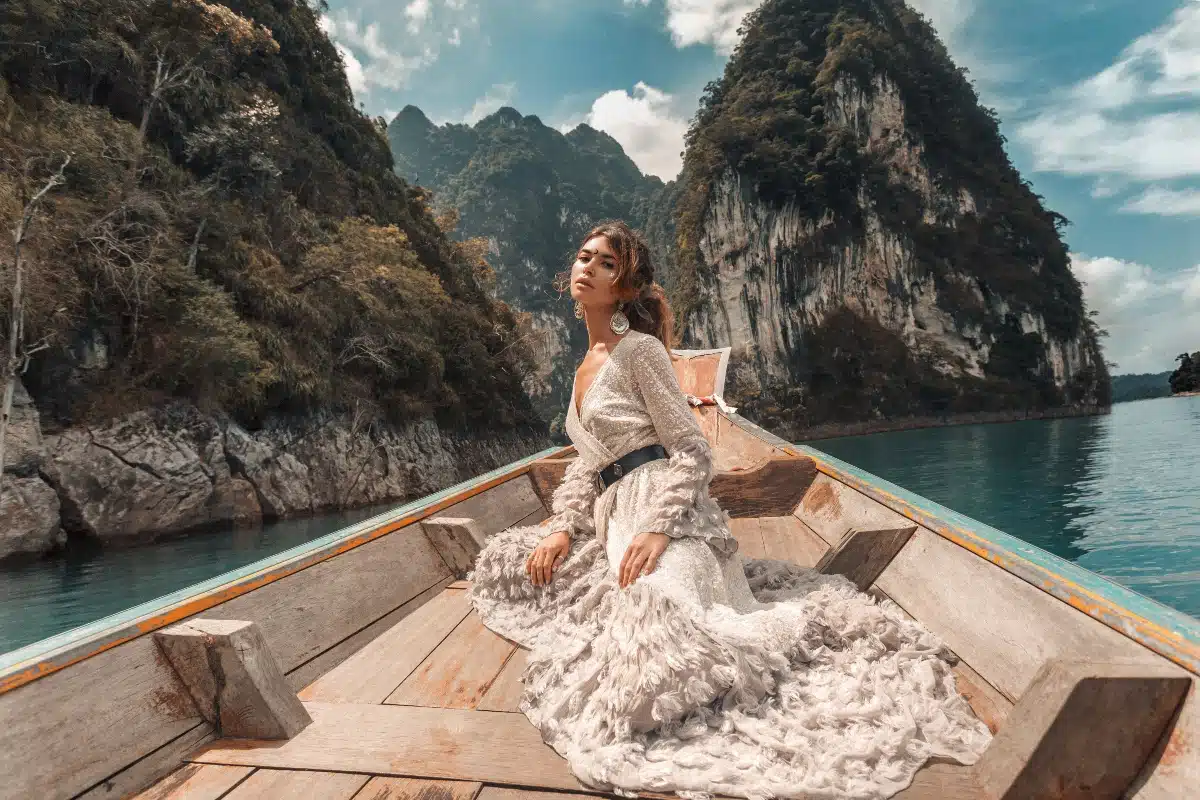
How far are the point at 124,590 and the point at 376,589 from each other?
6.16m

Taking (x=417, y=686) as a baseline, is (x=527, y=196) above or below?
above

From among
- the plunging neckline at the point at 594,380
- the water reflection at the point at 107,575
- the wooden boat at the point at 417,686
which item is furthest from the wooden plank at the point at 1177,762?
the water reflection at the point at 107,575

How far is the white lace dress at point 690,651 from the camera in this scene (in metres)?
1.18

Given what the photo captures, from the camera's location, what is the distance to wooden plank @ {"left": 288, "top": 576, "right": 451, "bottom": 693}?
160cm

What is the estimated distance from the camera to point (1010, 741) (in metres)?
1.08

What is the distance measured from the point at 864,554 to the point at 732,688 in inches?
33.2

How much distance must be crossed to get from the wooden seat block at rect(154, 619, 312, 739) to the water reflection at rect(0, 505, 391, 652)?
12.8 ft

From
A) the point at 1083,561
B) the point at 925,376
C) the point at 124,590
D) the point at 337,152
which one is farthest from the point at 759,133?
the point at 124,590

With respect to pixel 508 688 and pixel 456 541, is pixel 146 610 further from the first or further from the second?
pixel 456 541

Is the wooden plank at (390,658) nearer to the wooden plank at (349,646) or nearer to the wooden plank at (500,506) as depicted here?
the wooden plank at (349,646)

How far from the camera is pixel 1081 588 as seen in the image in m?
1.21

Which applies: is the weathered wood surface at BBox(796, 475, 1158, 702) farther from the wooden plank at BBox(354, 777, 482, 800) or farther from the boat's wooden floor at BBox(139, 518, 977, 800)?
the wooden plank at BBox(354, 777, 482, 800)

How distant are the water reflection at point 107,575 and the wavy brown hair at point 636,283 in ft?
13.9

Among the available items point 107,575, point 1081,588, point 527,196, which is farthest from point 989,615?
point 527,196
